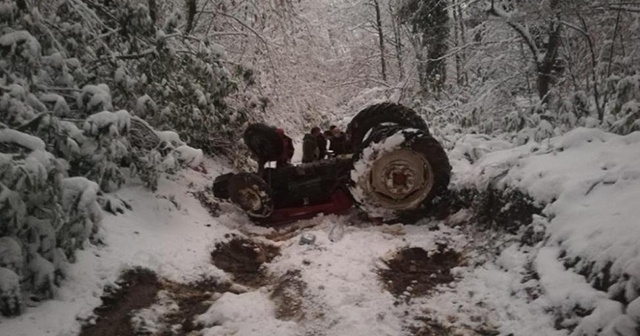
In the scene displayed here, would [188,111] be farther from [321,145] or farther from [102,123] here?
[102,123]

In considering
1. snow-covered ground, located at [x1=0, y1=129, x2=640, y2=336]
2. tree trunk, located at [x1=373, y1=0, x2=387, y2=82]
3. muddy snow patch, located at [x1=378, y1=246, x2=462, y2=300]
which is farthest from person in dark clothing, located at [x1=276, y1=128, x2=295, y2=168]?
tree trunk, located at [x1=373, y1=0, x2=387, y2=82]

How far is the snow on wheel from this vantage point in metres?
6.71

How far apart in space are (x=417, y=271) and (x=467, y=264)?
451 millimetres

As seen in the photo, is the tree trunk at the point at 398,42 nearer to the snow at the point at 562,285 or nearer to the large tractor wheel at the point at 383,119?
the large tractor wheel at the point at 383,119

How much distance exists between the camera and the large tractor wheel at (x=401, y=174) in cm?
567

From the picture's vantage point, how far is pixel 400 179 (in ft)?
18.9

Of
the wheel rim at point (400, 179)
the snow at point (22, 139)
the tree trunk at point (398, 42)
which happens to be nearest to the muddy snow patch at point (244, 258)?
the wheel rim at point (400, 179)

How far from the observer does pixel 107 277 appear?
4.30 meters

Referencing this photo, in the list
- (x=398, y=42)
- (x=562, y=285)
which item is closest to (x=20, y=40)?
(x=562, y=285)

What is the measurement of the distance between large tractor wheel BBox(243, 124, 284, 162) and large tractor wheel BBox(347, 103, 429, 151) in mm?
1236

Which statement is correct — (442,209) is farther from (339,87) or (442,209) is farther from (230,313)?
(339,87)

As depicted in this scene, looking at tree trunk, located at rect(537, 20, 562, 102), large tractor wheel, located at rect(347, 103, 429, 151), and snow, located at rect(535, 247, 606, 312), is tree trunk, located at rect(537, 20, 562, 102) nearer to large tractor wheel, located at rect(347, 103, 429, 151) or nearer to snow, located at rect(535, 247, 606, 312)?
large tractor wheel, located at rect(347, 103, 429, 151)

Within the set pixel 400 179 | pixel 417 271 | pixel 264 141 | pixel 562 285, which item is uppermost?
pixel 264 141

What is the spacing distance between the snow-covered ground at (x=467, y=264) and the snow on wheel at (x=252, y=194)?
1.06 metres
